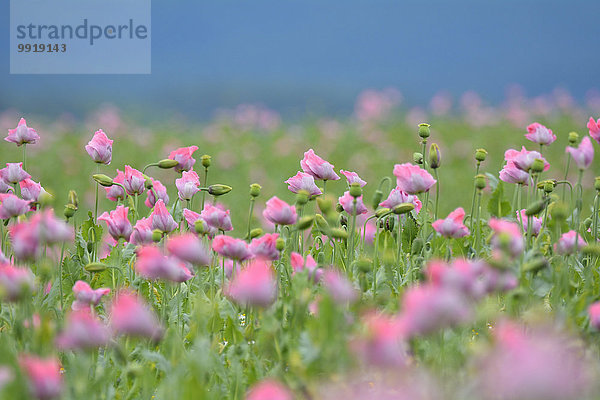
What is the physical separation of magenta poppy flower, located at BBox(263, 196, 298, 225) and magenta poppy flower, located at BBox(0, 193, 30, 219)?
2.02ft

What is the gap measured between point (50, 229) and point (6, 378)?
1.03 ft

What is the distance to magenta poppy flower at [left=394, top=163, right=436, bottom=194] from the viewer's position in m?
1.68

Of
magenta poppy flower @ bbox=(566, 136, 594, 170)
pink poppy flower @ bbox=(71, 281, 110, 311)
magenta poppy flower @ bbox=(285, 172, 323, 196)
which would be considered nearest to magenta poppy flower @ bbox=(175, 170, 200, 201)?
magenta poppy flower @ bbox=(285, 172, 323, 196)

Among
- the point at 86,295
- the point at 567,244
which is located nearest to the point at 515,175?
the point at 567,244

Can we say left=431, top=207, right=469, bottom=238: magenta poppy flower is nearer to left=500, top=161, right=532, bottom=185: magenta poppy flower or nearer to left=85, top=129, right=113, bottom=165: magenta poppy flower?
left=500, top=161, right=532, bottom=185: magenta poppy flower

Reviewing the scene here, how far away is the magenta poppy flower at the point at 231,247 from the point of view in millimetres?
1485

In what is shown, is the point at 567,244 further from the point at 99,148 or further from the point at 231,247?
the point at 99,148

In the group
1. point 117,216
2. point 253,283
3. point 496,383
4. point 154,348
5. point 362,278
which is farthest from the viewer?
point 117,216

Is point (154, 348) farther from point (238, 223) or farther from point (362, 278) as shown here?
point (238, 223)

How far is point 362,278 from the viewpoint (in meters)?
1.50

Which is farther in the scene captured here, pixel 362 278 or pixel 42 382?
pixel 362 278

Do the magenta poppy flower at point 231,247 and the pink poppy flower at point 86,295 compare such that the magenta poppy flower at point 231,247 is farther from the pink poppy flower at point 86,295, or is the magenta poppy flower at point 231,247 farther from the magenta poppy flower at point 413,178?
the magenta poppy flower at point 413,178

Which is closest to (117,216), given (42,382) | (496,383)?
(42,382)

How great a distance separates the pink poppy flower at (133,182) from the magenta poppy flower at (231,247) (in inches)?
25.4
